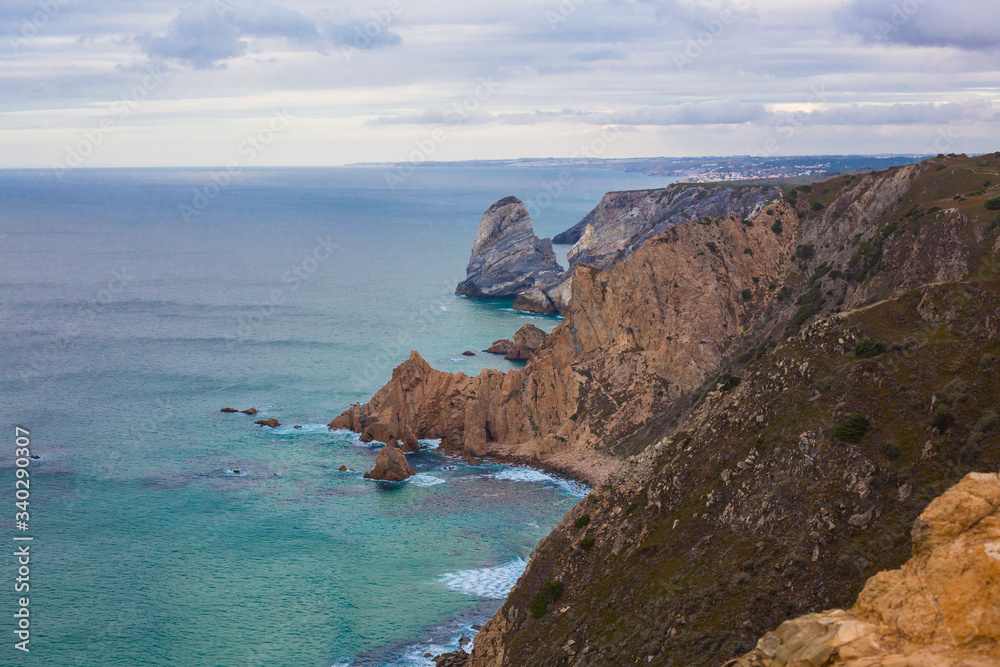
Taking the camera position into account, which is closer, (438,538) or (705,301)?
(438,538)

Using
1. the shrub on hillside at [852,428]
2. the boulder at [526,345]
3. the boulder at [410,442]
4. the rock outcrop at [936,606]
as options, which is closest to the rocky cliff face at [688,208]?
the boulder at [526,345]

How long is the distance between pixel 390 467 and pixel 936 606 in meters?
66.9

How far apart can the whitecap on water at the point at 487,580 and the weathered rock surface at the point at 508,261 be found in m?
124

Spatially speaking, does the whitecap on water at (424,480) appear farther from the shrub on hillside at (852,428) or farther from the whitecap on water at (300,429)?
the shrub on hillside at (852,428)

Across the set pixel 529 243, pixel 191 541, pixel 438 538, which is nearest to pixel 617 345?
pixel 438 538

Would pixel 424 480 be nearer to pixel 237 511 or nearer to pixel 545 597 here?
pixel 237 511

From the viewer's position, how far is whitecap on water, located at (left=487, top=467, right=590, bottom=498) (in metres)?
79.1

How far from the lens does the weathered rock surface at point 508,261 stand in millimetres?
189750

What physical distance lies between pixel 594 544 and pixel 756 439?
9923mm

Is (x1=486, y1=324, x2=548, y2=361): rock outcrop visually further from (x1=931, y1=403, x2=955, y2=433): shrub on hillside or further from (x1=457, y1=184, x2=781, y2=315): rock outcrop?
(x1=931, y1=403, x2=955, y2=433): shrub on hillside

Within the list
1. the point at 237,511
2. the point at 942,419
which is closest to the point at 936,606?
the point at 942,419

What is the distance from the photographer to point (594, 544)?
44688 mm

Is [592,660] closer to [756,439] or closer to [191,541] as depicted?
[756,439]

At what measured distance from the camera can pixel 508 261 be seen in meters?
192
